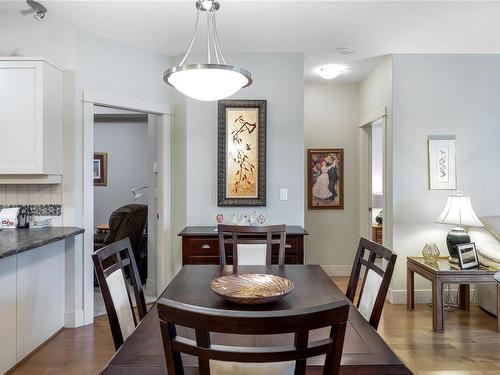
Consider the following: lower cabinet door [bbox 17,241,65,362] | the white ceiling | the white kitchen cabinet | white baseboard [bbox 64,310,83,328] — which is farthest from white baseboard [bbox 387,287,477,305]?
the white kitchen cabinet

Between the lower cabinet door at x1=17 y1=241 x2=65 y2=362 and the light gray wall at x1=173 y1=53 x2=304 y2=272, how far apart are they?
1.31 m

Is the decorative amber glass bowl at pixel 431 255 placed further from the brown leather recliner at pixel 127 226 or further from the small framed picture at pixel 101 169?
the small framed picture at pixel 101 169

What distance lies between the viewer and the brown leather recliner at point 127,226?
173 inches

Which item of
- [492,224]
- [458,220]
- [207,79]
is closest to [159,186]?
[207,79]

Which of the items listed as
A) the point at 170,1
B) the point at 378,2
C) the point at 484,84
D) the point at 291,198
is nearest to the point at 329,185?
the point at 291,198

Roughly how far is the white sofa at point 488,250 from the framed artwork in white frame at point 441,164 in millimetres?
511

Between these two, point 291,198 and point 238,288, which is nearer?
point 238,288

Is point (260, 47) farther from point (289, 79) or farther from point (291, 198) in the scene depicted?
point (291, 198)

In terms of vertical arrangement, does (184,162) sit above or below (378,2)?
below

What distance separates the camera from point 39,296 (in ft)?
9.57

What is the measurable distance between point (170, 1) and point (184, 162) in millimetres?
1624

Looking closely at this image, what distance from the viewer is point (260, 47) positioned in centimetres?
379

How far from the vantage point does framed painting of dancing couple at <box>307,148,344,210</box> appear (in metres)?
5.13

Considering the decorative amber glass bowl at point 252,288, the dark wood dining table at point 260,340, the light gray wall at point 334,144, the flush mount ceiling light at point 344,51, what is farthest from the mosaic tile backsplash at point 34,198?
the light gray wall at point 334,144
